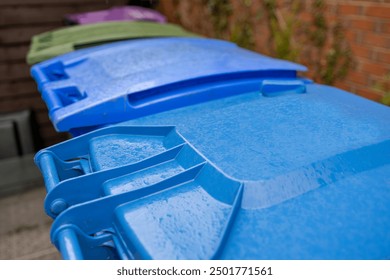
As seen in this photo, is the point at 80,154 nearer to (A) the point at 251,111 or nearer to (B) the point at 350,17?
(A) the point at 251,111

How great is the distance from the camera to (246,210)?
0.83m

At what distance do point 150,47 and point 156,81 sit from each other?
592 mm

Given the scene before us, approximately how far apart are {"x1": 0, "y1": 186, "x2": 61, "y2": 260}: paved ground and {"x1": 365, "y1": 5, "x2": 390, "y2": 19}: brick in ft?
8.38

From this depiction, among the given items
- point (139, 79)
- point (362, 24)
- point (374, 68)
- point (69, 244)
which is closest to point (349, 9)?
point (362, 24)

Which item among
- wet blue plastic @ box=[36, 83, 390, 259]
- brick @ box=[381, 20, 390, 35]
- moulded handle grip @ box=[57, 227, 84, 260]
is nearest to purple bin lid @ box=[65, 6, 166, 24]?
brick @ box=[381, 20, 390, 35]

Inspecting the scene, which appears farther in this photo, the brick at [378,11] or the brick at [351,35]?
the brick at [351,35]

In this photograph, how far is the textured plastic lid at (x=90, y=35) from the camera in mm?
2256

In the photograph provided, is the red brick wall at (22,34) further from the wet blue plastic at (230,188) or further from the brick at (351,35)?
the wet blue plastic at (230,188)

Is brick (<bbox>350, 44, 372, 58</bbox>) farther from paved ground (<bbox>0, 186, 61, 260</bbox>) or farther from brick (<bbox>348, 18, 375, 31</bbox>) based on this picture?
paved ground (<bbox>0, 186, 61, 260</bbox>)

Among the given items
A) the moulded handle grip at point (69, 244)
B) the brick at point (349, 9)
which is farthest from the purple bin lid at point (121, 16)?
the moulded handle grip at point (69, 244)

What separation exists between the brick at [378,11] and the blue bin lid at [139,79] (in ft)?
1.70

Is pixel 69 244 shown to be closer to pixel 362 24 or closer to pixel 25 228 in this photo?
pixel 362 24

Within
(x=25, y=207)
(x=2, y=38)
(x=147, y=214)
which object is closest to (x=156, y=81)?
(x=147, y=214)

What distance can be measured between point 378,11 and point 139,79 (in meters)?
1.21
